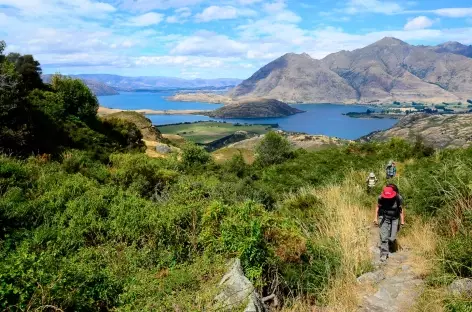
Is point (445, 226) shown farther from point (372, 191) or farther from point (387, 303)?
point (372, 191)

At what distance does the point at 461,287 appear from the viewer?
15.2 feet

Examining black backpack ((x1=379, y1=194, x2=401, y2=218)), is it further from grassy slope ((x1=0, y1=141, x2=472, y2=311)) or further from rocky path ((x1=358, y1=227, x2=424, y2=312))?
rocky path ((x1=358, y1=227, x2=424, y2=312))

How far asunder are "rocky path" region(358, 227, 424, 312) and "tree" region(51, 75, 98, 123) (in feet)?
129

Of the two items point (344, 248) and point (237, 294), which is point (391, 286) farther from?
point (237, 294)

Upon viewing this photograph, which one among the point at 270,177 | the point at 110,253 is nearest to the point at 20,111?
the point at 270,177

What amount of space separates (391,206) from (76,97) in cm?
4135

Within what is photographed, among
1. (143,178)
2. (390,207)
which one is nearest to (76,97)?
(143,178)

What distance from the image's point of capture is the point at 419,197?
25.8 feet

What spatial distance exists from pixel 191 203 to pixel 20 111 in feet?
63.8

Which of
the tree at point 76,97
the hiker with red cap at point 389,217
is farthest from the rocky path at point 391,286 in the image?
the tree at point 76,97

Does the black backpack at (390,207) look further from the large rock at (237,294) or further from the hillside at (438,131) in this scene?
the hillside at (438,131)

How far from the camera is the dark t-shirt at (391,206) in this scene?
25.1 ft

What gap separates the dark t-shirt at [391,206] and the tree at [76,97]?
38173 millimetres

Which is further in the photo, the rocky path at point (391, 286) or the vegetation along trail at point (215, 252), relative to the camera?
the rocky path at point (391, 286)
